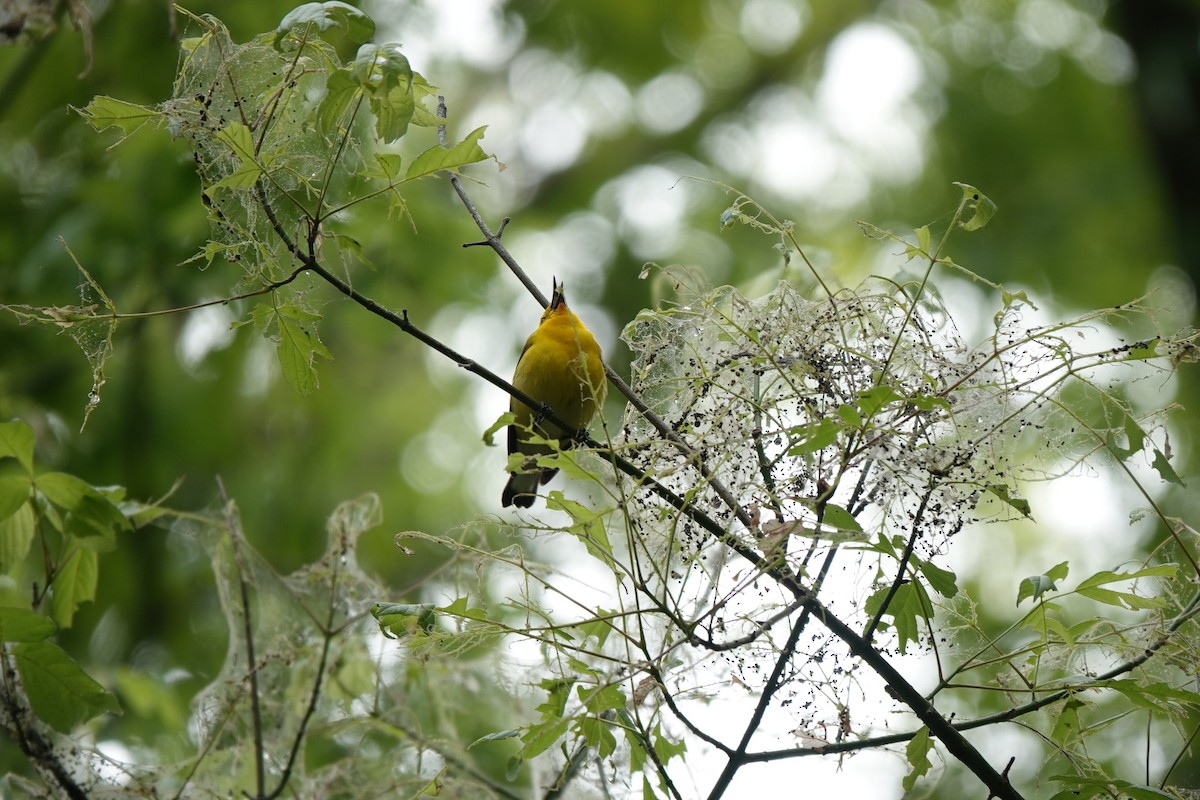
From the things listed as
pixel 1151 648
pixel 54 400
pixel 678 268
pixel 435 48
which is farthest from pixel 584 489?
pixel 435 48

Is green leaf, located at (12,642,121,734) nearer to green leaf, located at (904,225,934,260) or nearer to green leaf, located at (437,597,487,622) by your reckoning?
green leaf, located at (437,597,487,622)

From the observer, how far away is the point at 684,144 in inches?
336

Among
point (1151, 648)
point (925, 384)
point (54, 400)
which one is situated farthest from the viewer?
point (54, 400)

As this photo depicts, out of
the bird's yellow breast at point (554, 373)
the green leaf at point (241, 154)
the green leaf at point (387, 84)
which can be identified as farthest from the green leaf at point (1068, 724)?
the bird's yellow breast at point (554, 373)

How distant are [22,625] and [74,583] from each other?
61cm

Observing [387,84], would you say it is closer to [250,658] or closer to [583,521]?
[583,521]

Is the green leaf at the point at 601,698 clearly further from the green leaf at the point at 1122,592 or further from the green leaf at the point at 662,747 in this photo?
the green leaf at the point at 1122,592

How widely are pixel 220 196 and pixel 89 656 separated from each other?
190 inches

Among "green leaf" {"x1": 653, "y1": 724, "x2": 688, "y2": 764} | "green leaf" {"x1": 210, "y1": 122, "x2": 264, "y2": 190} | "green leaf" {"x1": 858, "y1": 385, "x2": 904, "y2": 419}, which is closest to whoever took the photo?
"green leaf" {"x1": 858, "y1": 385, "x2": 904, "y2": 419}

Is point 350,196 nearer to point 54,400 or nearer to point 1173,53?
point 54,400

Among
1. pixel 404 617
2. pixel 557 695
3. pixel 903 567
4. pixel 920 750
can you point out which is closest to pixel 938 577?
pixel 903 567

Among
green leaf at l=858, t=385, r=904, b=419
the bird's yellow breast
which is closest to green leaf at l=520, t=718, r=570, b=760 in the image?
green leaf at l=858, t=385, r=904, b=419

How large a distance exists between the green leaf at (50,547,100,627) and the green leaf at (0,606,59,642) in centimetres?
58

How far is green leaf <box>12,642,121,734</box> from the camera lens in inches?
90.8
